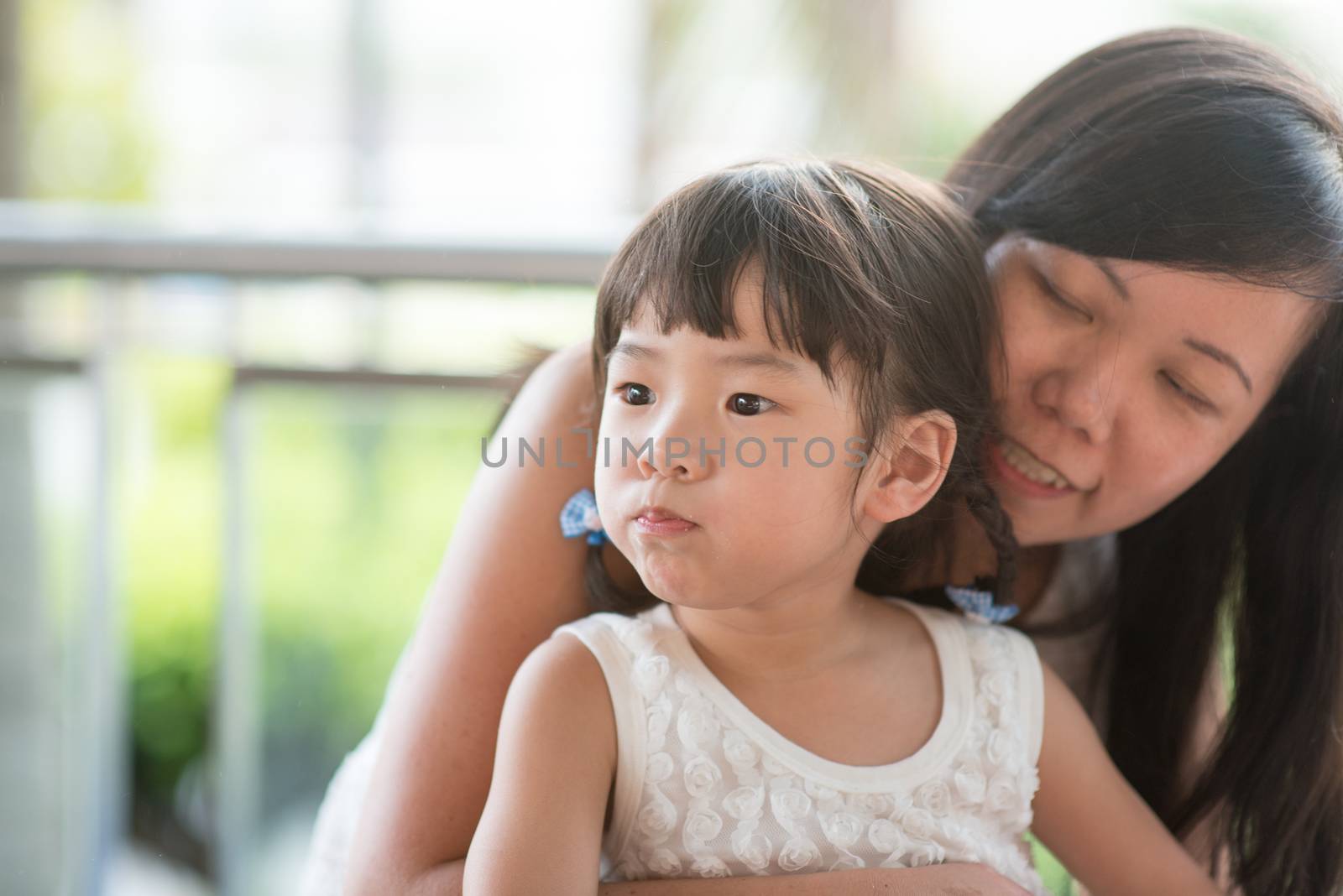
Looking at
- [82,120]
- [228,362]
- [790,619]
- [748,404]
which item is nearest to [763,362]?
[748,404]

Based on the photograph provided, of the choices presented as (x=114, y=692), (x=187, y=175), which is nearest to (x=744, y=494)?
(x=114, y=692)

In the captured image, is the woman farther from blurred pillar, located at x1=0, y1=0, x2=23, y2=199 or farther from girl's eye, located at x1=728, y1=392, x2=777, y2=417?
blurred pillar, located at x1=0, y1=0, x2=23, y2=199

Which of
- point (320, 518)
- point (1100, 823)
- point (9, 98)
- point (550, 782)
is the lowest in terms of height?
point (320, 518)

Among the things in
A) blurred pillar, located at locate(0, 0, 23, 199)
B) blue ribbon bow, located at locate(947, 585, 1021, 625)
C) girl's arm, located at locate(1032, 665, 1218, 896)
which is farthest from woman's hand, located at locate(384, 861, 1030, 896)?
blurred pillar, located at locate(0, 0, 23, 199)

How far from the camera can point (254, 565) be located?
2139 mm

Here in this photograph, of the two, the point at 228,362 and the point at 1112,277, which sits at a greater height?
the point at 1112,277

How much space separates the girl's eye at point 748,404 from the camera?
932mm

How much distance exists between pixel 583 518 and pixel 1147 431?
519 mm

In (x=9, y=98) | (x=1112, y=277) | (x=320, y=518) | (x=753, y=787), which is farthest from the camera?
(x=9, y=98)

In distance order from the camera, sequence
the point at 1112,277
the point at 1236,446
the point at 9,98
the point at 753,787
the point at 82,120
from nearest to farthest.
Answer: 1. the point at 753,787
2. the point at 1112,277
3. the point at 1236,446
4. the point at 9,98
5. the point at 82,120

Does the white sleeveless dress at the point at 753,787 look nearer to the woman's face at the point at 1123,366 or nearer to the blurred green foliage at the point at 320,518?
the woman's face at the point at 1123,366

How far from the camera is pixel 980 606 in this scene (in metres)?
1.20

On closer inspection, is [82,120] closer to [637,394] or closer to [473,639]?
[473,639]

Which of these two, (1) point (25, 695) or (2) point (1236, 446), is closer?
(2) point (1236, 446)
